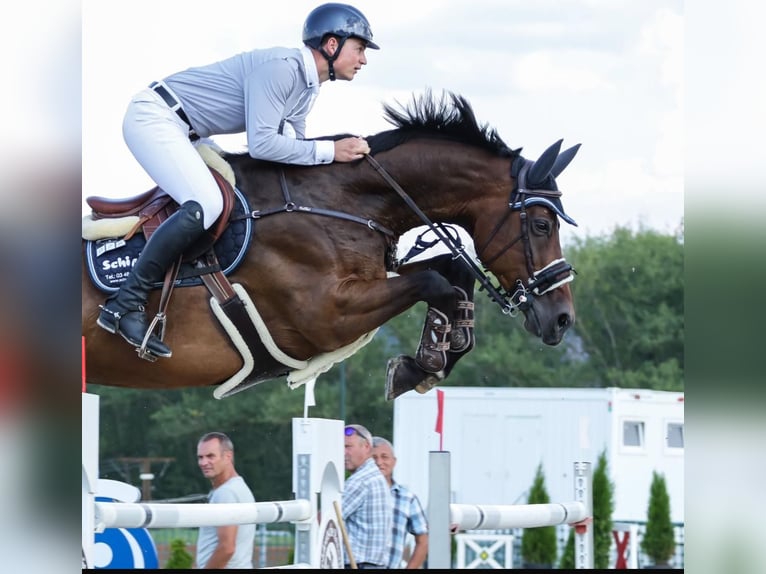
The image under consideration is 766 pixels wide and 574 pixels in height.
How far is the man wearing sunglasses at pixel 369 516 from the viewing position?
4582 millimetres

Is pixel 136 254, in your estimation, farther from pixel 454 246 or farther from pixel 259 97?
pixel 454 246

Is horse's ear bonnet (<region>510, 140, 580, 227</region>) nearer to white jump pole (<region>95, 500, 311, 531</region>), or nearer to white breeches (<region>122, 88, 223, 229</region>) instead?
white breeches (<region>122, 88, 223, 229</region>)

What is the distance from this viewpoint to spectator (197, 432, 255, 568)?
4.38 m

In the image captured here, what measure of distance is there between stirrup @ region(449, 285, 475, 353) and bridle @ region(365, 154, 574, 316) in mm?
78

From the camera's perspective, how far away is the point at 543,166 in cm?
388

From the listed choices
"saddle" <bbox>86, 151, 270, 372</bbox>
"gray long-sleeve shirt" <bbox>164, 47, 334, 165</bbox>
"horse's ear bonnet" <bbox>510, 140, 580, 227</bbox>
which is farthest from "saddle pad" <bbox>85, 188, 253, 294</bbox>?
"horse's ear bonnet" <bbox>510, 140, 580, 227</bbox>

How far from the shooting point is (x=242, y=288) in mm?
3771

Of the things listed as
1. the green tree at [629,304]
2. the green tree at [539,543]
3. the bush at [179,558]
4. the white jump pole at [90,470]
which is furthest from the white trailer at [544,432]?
the white jump pole at [90,470]

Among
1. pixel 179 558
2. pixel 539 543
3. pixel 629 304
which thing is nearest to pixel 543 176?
pixel 179 558

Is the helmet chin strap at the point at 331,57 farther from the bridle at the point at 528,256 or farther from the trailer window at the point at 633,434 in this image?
the trailer window at the point at 633,434

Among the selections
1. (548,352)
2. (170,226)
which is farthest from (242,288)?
(548,352)

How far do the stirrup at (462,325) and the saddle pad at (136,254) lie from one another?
77cm

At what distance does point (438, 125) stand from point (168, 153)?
1.03m
